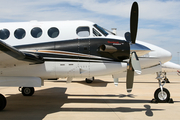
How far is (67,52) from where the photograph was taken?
7.02 metres

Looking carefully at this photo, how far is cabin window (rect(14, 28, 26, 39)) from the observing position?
7.39 m

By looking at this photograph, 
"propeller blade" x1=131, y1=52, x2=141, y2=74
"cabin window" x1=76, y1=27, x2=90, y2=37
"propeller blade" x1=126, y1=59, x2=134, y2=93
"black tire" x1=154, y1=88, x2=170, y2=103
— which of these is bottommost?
"black tire" x1=154, y1=88, x2=170, y2=103

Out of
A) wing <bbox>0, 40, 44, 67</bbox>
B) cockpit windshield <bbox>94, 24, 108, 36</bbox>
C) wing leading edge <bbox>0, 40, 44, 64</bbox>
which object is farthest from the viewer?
cockpit windshield <bbox>94, 24, 108, 36</bbox>

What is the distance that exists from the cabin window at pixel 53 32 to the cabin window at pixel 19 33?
108cm

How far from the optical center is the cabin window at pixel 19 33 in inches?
291

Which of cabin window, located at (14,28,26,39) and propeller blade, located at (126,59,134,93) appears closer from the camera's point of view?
propeller blade, located at (126,59,134,93)

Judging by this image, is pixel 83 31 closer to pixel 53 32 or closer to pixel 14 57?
pixel 53 32

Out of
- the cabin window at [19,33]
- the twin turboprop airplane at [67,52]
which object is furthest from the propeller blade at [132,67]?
the cabin window at [19,33]

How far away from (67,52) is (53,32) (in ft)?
3.56

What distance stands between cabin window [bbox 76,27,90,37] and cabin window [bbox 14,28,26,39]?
7.25 feet

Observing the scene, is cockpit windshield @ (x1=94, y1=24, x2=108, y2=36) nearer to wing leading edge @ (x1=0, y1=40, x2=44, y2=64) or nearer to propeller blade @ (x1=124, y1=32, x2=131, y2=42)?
propeller blade @ (x1=124, y1=32, x2=131, y2=42)

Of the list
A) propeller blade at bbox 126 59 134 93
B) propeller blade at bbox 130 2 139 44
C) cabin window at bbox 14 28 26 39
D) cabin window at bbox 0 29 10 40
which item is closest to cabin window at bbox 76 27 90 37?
propeller blade at bbox 130 2 139 44

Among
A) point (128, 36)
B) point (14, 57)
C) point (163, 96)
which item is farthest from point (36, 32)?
point (163, 96)

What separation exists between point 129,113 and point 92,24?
3.74 m
